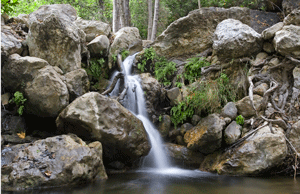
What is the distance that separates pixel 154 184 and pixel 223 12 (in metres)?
8.00

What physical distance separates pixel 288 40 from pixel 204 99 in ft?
11.1

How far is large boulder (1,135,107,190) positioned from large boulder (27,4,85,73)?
3012 mm

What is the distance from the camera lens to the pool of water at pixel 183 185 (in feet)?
15.0

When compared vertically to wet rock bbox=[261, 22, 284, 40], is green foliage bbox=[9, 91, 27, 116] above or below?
below

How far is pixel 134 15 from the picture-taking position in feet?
53.6

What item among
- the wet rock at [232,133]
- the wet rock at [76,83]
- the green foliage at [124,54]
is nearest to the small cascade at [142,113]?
the green foliage at [124,54]

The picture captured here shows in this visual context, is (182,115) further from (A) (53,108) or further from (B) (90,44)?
(B) (90,44)

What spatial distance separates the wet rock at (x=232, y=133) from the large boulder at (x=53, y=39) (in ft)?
17.6

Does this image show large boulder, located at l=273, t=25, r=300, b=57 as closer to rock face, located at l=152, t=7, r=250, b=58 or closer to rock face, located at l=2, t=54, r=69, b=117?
rock face, located at l=152, t=7, r=250, b=58

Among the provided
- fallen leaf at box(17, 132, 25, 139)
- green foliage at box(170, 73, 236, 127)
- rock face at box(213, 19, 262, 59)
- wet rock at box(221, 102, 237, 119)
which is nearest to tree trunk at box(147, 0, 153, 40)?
rock face at box(213, 19, 262, 59)

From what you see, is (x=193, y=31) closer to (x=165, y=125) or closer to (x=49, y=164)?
(x=165, y=125)

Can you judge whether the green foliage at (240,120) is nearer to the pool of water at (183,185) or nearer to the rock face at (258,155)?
the rock face at (258,155)

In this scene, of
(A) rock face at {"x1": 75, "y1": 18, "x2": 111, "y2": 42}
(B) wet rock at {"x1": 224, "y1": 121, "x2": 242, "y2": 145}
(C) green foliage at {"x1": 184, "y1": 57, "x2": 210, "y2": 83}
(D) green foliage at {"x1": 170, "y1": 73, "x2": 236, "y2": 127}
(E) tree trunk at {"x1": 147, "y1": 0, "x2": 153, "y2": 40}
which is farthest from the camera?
(E) tree trunk at {"x1": 147, "y1": 0, "x2": 153, "y2": 40}

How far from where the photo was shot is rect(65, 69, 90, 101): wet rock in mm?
7105
